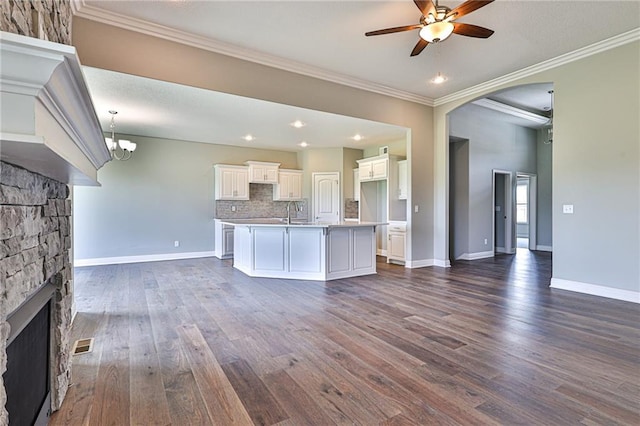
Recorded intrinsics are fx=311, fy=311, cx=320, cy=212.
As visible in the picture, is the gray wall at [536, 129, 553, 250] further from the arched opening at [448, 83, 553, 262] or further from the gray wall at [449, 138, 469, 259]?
the gray wall at [449, 138, 469, 259]

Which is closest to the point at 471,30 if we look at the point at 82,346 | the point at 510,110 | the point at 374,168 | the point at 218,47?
the point at 218,47

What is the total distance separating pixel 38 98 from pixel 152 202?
694 centimetres

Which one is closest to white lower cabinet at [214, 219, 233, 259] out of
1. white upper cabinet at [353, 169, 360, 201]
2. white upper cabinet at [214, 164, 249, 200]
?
white upper cabinet at [214, 164, 249, 200]

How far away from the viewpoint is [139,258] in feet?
22.5

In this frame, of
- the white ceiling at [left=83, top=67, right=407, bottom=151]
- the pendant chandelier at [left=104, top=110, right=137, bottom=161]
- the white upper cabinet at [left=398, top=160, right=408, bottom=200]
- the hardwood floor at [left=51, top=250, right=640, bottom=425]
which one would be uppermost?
the white ceiling at [left=83, top=67, right=407, bottom=151]

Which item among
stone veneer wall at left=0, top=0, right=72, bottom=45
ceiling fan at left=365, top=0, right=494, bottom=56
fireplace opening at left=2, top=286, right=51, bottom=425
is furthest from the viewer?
ceiling fan at left=365, top=0, right=494, bottom=56

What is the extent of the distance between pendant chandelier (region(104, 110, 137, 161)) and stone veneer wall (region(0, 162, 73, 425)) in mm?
3998

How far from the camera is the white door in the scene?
27.3 ft

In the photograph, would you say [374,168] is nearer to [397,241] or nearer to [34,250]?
[397,241]

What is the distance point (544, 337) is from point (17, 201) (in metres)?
3.73

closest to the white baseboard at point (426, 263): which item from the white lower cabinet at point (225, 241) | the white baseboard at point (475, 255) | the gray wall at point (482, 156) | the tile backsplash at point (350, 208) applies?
the white baseboard at point (475, 255)

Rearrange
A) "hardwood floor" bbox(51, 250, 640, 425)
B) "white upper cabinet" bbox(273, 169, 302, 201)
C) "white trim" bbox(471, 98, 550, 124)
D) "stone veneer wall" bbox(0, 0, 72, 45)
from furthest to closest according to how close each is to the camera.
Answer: "white upper cabinet" bbox(273, 169, 302, 201), "white trim" bbox(471, 98, 550, 124), "hardwood floor" bbox(51, 250, 640, 425), "stone veneer wall" bbox(0, 0, 72, 45)

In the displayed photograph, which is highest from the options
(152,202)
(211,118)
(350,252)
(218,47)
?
(218,47)

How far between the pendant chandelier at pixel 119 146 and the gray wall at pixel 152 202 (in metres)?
0.15
